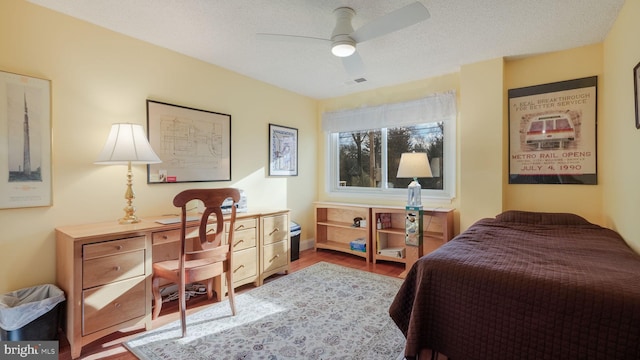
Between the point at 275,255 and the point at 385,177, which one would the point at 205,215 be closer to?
the point at 275,255

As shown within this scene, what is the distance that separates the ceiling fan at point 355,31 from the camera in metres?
1.78

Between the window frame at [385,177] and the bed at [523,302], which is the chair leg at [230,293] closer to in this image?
the bed at [523,302]

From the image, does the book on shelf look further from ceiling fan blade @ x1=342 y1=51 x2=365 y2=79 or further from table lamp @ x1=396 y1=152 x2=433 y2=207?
ceiling fan blade @ x1=342 y1=51 x2=365 y2=79

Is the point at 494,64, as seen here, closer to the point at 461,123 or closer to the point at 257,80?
the point at 461,123

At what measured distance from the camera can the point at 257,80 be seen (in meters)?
3.66

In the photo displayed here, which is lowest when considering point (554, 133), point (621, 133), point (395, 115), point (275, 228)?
point (275, 228)

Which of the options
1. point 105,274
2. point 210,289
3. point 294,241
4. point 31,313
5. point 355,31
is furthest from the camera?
point 294,241

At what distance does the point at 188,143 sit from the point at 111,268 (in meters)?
1.35

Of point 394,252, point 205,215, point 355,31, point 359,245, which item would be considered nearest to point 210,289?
point 205,215

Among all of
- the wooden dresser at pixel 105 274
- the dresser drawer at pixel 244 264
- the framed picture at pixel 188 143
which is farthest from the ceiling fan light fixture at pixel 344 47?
the dresser drawer at pixel 244 264

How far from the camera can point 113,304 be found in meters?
1.97

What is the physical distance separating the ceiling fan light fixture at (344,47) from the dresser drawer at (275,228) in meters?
1.75

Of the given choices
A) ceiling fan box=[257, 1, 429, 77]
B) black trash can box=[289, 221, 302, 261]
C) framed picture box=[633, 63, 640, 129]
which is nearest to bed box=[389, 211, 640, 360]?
framed picture box=[633, 63, 640, 129]

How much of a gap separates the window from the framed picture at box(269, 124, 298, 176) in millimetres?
627
